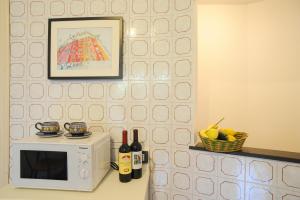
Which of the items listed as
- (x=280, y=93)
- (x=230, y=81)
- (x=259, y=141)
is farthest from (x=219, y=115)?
(x=280, y=93)

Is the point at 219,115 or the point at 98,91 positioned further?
the point at 219,115

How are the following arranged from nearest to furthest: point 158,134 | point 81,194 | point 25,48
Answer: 1. point 81,194
2. point 158,134
3. point 25,48

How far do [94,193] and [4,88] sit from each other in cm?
102

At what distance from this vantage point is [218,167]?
115cm

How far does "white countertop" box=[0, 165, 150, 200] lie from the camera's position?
95cm

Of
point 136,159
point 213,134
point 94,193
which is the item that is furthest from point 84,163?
point 213,134

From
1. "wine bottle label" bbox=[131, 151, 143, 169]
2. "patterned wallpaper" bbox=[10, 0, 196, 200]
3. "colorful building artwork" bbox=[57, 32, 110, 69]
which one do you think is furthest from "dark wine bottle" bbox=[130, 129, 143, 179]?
"colorful building artwork" bbox=[57, 32, 110, 69]

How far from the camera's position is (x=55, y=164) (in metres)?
1.04

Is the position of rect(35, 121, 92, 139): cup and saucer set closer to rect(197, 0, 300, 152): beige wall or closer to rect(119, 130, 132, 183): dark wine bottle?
rect(119, 130, 132, 183): dark wine bottle

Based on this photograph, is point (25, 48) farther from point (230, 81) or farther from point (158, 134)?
point (230, 81)

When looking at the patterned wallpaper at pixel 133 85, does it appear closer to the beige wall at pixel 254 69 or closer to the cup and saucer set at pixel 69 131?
the cup and saucer set at pixel 69 131

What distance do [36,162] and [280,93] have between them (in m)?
1.94

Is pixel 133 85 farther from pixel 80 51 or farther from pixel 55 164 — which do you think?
pixel 55 164

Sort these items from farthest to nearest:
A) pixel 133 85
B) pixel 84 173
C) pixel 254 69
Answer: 1. pixel 254 69
2. pixel 133 85
3. pixel 84 173
